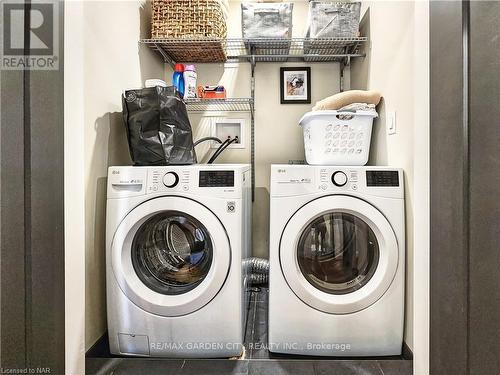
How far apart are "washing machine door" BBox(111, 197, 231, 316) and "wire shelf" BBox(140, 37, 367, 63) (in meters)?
1.12

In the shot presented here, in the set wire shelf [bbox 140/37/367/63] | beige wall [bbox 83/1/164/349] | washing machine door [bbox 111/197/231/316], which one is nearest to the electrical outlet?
wire shelf [bbox 140/37/367/63]

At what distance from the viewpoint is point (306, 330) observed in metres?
1.29

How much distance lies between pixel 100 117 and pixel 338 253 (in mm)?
1303

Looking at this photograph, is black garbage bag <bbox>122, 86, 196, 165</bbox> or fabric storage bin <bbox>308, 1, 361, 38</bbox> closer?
black garbage bag <bbox>122, 86, 196, 165</bbox>

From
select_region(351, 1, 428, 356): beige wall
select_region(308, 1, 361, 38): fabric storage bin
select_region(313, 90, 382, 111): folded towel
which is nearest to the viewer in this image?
select_region(351, 1, 428, 356): beige wall

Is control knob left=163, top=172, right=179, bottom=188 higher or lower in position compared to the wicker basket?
lower

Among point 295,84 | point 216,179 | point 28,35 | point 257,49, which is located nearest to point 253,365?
point 216,179

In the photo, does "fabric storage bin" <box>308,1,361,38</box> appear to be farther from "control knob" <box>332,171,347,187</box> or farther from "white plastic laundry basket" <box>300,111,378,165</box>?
"control knob" <box>332,171,347,187</box>

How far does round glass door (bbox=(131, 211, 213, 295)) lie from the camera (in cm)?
130

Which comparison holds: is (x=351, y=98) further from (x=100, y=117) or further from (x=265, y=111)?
(x=100, y=117)

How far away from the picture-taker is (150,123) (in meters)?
1.36

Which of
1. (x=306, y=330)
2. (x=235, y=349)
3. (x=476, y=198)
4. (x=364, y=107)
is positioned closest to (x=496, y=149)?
(x=476, y=198)

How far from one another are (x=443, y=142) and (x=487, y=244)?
0.29 metres

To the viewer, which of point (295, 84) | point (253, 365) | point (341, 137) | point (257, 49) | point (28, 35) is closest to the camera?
point (28, 35)
